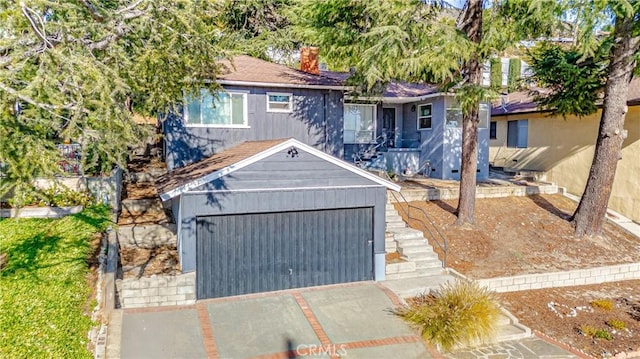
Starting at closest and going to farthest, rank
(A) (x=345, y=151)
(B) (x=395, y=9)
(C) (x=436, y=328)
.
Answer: (C) (x=436, y=328)
(B) (x=395, y=9)
(A) (x=345, y=151)

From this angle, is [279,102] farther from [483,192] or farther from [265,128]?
[483,192]

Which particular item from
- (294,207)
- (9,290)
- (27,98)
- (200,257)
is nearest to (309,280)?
(294,207)

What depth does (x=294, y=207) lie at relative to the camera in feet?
35.9

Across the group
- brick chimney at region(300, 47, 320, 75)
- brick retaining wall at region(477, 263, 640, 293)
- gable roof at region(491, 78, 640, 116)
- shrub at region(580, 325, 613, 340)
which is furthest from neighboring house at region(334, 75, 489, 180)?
shrub at region(580, 325, 613, 340)

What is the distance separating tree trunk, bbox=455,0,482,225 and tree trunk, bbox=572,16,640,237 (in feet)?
12.4

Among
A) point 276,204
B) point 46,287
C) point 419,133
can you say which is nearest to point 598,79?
point 419,133

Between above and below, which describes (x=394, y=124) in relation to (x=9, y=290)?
above

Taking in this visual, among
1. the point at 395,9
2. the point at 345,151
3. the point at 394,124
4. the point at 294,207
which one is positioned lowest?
the point at 294,207

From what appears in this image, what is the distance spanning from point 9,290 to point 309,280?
20.5 feet

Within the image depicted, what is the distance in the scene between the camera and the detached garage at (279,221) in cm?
1027

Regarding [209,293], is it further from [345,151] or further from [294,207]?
[345,151]

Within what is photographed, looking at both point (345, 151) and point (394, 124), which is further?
point (394, 124)

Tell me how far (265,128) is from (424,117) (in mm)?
8069

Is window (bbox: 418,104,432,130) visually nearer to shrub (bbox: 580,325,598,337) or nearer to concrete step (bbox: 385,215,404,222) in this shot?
concrete step (bbox: 385,215,404,222)
